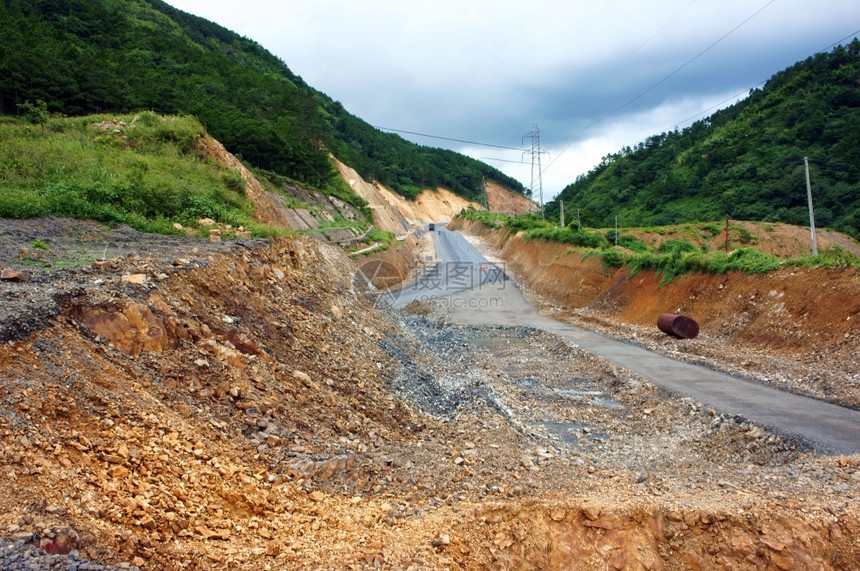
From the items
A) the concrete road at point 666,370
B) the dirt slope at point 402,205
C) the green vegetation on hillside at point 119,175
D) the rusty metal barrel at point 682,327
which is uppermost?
the dirt slope at point 402,205

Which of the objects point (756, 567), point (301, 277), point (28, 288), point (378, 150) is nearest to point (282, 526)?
point (28, 288)

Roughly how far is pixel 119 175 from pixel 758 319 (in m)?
22.3

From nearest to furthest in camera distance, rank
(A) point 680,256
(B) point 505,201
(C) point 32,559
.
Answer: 1. (C) point 32,559
2. (A) point 680,256
3. (B) point 505,201

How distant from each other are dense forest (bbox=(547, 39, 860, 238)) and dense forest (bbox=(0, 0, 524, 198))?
37.8 m

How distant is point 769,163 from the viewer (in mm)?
57781

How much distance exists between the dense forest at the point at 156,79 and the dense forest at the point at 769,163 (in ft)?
124

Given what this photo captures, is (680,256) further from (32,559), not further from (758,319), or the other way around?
(32,559)

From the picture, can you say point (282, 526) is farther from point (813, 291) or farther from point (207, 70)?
point (207, 70)

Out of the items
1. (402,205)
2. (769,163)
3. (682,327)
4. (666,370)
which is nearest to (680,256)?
(682,327)

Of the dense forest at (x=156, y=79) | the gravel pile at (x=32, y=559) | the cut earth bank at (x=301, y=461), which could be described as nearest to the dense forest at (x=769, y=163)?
the dense forest at (x=156, y=79)

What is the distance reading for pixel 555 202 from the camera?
98062 millimetres

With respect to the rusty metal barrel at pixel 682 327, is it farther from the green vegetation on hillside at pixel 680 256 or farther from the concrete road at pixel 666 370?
the green vegetation on hillside at pixel 680 256

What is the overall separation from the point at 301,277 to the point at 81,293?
26.8 feet

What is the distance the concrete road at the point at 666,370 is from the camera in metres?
9.91
